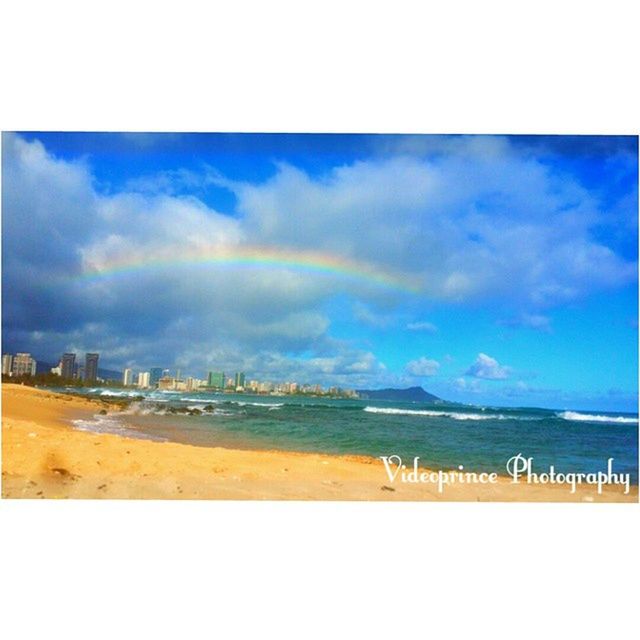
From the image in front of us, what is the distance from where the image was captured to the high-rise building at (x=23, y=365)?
7.38m

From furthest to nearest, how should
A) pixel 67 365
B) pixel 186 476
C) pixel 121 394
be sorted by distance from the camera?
1. pixel 121 394
2. pixel 67 365
3. pixel 186 476

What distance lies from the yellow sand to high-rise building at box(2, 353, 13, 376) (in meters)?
0.99

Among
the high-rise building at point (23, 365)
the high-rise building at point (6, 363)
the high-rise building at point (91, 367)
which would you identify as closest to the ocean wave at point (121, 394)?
the high-rise building at point (91, 367)

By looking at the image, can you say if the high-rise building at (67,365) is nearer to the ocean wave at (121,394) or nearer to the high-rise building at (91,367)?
the high-rise building at (91,367)

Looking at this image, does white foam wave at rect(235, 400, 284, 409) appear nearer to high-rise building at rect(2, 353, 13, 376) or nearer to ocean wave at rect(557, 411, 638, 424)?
high-rise building at rect(2, 353, 13, 376)

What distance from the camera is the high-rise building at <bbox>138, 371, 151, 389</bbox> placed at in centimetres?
818

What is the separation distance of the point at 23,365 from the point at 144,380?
156 cm

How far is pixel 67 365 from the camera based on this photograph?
7805 millimetres

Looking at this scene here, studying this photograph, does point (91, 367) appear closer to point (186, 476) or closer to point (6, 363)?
point (6, 363)

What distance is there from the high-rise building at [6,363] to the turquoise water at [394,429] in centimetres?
104

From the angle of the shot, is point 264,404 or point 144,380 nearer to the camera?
point 144,380

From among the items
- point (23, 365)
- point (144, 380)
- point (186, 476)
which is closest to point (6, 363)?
point (23, 365)

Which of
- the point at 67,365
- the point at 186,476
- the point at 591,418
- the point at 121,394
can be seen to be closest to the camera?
the point at 186,476

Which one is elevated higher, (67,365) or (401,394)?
(67,365)
